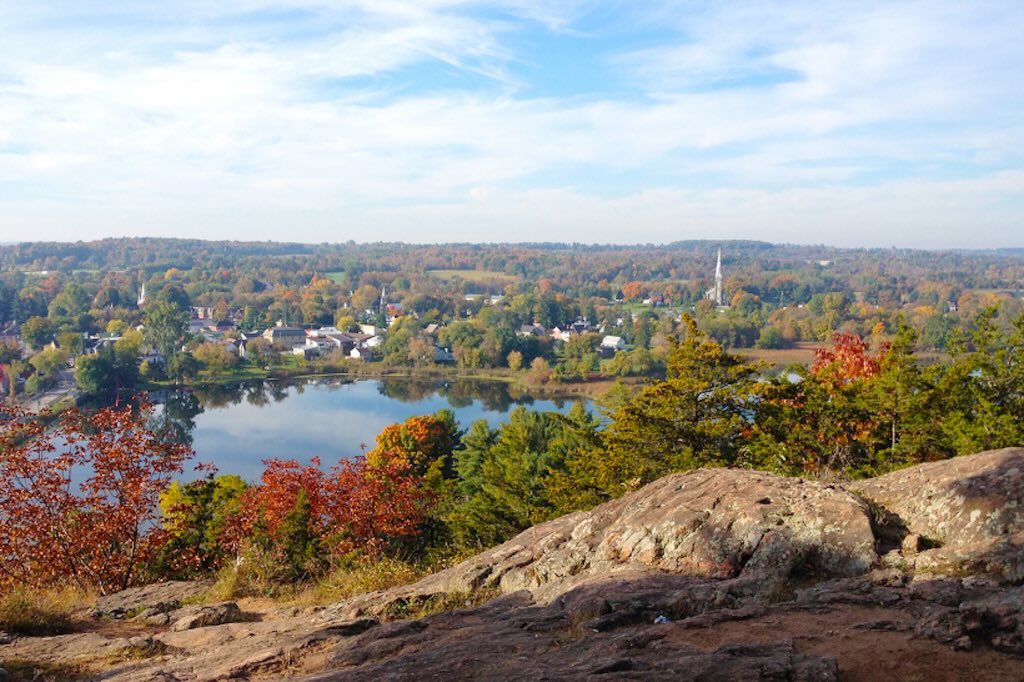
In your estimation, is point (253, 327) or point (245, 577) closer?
point (245, 577)

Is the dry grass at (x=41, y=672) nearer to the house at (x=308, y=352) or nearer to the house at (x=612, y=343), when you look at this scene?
the house at (x=308, y=352)

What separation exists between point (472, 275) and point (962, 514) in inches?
5587

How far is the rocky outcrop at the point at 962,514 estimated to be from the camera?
4.26 metres

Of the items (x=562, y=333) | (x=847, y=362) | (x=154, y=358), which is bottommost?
(x=562, y=333)

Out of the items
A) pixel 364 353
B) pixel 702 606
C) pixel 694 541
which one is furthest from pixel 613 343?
pixel 702 606

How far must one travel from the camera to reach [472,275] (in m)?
146

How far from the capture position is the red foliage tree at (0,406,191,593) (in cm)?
814

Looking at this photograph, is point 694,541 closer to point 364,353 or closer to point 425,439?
point 425,439

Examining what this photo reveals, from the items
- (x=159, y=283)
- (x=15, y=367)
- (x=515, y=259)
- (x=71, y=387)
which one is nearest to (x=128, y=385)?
(x=71, y=387)

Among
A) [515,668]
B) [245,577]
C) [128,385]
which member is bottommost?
[128,385]

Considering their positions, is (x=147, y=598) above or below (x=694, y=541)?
below

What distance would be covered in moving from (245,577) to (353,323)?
242 ft

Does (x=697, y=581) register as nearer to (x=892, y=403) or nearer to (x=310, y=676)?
(x=310, y=676)

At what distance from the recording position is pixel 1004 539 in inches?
172
